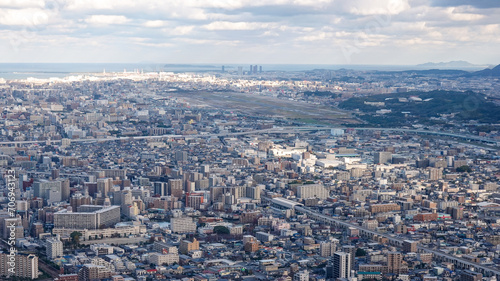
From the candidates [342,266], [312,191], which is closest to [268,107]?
[312,191]

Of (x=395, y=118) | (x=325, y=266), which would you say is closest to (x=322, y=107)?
(x=395, y=118)

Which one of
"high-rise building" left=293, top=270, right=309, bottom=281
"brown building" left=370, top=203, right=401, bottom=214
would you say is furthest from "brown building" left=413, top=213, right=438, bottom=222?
"high-rise building" left=293, top=270, right=309, bottom=281

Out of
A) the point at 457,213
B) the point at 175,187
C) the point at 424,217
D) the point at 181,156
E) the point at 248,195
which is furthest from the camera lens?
the point at 181,156

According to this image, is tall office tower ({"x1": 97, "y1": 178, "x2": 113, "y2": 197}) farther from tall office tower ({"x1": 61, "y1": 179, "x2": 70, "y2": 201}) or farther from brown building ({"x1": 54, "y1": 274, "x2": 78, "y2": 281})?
brown building ({"x1": 54, "y1": 274, "x2": 78, "y2": 281})

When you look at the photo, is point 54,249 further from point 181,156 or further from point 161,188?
point 181,156

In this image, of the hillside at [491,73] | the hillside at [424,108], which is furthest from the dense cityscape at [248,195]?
the hillside at [491,73]

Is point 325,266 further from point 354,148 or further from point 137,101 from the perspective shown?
point 137,101
